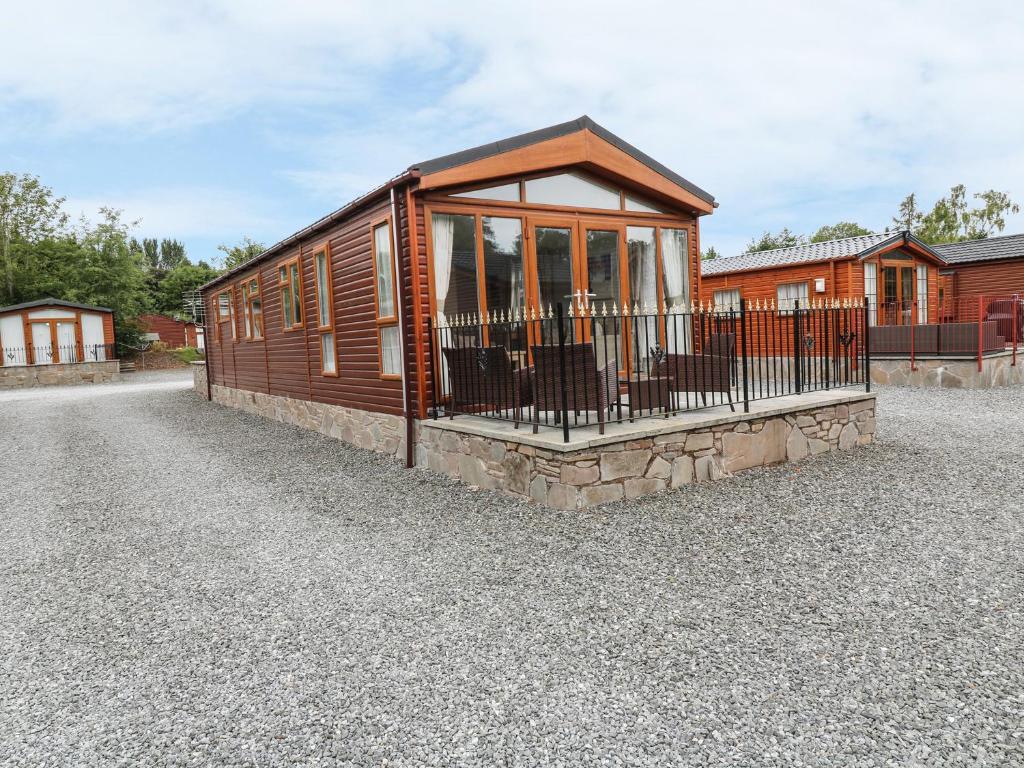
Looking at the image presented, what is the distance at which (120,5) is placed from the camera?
10078 millimetres

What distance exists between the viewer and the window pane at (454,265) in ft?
21.3

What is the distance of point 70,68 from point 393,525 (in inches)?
722

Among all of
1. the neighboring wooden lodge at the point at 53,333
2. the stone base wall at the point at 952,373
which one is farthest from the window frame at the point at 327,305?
the neighboring wooden lodge at the point at 53,333

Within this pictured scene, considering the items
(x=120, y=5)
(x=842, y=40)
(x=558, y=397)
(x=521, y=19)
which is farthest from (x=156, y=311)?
(x=558, y=397)

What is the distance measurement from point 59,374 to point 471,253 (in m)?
22.4

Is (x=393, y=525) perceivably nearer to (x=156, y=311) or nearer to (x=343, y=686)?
(x=343, y=686)

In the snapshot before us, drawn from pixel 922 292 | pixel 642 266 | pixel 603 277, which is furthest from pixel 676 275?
pixel 922 292

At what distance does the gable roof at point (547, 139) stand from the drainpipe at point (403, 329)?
590 mm

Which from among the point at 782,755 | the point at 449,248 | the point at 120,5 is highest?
the point at 120,5

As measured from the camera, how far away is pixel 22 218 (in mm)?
30703

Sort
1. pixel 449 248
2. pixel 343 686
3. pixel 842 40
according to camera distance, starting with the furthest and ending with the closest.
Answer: pixel 842 40
pixel 449 248
pixel 343 686

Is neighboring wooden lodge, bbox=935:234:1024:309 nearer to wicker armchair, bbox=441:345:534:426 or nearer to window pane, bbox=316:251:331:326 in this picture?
wicker armchair, bbox=441:345:534:426

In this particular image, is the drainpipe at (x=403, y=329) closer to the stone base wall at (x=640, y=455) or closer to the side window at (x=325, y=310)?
the stone base wall at (x=640, y=455)

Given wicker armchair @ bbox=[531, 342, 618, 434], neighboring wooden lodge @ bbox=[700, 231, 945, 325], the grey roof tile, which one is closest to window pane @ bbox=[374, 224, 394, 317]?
wicker armchair @ bbox=[531, 342, 618, 434]
